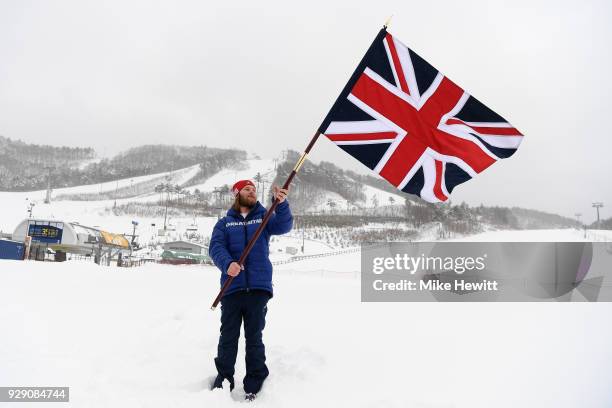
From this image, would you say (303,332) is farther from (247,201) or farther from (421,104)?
(421,104)

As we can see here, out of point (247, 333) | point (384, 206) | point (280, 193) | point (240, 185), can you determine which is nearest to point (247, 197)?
point (240, 185)

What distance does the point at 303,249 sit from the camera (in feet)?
205

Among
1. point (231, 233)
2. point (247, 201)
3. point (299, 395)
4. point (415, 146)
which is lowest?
point (299, 395)

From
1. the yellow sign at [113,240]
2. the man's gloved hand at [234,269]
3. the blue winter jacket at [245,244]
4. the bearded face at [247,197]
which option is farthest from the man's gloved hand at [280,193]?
the yellow sign at [113,240]

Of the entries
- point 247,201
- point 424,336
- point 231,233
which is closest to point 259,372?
point 231,233

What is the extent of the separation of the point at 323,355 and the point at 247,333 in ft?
3.15

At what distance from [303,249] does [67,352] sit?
59009mm

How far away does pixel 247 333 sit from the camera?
3.55 m

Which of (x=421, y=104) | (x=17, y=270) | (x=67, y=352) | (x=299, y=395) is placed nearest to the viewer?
(x=299, y=395)

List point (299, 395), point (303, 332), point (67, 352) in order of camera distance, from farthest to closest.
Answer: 1. point (303, 332)
2. point (67, 352)
3. point (299, 395)

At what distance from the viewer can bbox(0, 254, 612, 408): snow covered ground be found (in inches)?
123

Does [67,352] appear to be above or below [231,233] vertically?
below

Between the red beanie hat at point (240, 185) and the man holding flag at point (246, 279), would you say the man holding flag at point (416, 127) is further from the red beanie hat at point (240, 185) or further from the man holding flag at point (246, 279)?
the man holding flag at point (246, 279)

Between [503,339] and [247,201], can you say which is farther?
[503,339]
